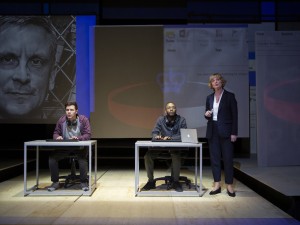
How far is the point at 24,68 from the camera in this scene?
637 cm

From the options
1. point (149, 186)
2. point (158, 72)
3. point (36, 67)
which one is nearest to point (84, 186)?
point (149, 186)

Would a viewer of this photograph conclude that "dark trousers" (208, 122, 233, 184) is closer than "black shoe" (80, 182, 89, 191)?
Yes

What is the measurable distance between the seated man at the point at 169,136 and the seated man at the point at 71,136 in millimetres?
733

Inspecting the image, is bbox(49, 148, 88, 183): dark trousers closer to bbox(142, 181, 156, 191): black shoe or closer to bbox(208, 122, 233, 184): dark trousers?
bbox(142, 181, 156, 191): black shoe

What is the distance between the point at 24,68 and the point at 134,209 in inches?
155

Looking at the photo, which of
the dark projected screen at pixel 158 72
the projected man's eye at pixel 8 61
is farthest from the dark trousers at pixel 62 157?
the projected man's eye at pixel 8 61

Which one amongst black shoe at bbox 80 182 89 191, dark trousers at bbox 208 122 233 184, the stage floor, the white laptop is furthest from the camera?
black shoe at bbox 80 182 89 191

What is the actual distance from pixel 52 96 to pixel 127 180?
2235mm

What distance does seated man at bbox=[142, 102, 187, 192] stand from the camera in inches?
165

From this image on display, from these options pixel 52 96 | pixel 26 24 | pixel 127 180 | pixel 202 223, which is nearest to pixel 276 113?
pixel 127 180

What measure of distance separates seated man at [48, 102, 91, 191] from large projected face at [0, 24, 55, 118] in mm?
2242

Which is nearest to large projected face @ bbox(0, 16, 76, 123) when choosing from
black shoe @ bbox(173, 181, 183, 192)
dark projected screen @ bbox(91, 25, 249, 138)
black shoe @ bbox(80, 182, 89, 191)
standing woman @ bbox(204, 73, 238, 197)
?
dark projected screen @ bbox(91, 25, 249, 138)

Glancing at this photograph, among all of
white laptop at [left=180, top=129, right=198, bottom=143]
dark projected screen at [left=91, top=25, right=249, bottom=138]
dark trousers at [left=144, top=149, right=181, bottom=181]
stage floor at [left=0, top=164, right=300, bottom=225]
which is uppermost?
dark projected screen at [left=91, top=25, right=249, bottom=138]

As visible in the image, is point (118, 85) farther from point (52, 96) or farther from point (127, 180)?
point (127, 180)
